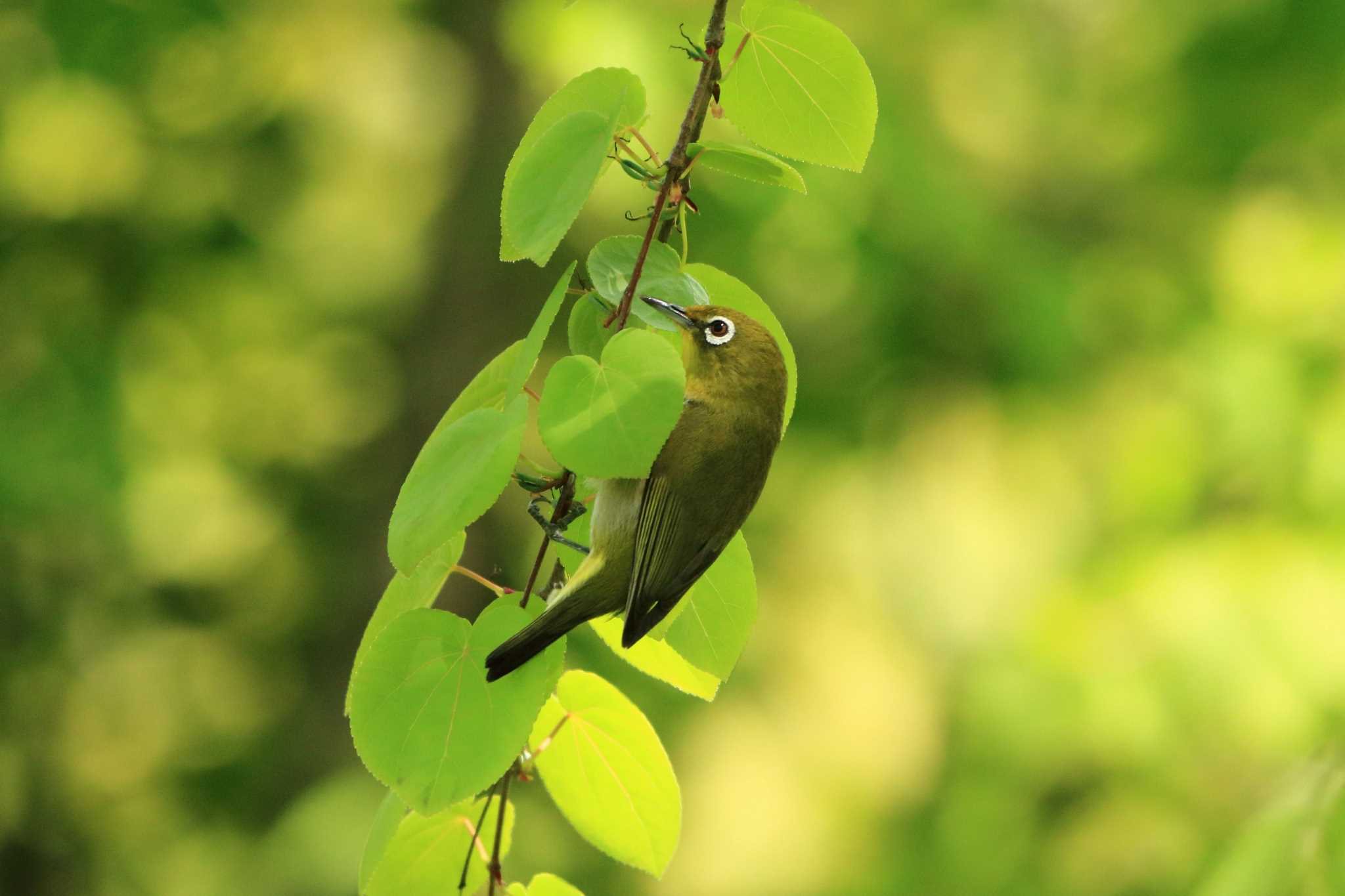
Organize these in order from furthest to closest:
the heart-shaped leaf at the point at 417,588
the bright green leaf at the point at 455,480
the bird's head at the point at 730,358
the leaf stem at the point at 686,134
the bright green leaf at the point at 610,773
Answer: the bird's head at the point at 730,358 → the bright green leaf at the point at 610,773 → the heart-shaped leaf at the point at 417,588 → the leaf stem at the point at 686,134 → the bright green leaf at the point at 455,480

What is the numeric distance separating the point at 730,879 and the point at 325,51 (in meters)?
5.73

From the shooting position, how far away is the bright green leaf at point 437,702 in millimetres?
1144

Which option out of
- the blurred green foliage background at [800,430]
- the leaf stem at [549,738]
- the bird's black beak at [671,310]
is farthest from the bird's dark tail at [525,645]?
the blurred green foliage background at [800,430]

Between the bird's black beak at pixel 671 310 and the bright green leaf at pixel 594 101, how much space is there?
0.51 ft

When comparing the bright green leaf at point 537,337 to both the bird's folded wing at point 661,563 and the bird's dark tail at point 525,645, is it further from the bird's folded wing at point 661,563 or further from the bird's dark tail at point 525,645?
the bird's folded wing at point 661,563

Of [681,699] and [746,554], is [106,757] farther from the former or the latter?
[746,554]

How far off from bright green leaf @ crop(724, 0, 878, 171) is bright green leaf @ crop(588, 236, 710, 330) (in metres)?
0.17

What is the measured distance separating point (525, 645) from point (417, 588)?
6.0 inches

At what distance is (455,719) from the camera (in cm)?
116

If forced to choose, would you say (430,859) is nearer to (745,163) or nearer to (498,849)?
(498,849)

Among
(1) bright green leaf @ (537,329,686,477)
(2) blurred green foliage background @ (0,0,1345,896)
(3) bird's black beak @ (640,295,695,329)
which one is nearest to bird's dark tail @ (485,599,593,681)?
(1) bright green leaf @ (537,329,686,477)

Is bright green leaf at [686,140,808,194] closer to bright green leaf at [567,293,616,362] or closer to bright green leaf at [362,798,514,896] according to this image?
bright green leaf at [567,293,616,362]

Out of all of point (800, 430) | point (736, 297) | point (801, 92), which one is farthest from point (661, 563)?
point (800, 430)

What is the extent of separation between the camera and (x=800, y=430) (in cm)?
749
